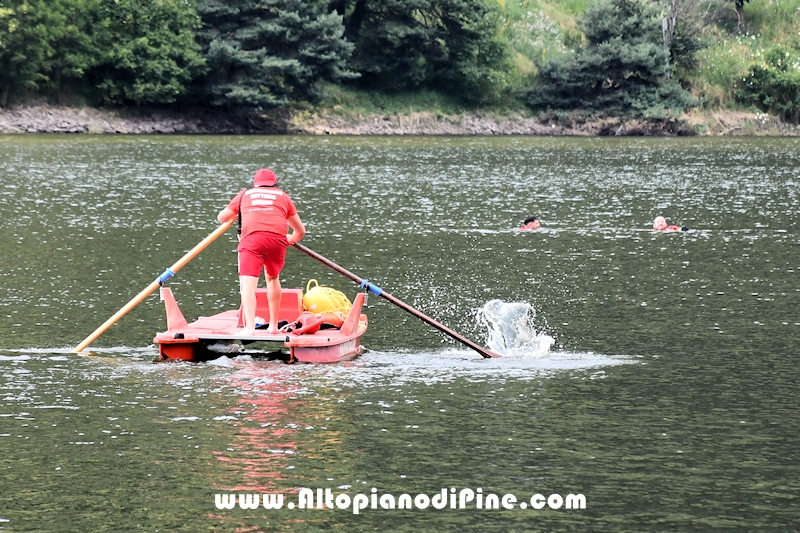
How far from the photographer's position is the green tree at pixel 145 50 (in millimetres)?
88188

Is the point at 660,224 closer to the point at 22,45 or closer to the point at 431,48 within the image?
the point at 22,45

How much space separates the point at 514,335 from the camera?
18.3 meters

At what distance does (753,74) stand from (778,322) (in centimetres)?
8012

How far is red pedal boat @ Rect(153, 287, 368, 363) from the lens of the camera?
54.3 feet

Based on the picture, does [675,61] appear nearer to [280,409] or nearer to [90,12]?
[90,12]

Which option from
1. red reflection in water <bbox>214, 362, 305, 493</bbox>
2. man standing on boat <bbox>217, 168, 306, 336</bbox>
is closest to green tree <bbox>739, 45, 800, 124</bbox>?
man standing on boat <bbox>217, 168, 306, 336</bbox>

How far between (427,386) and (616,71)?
8106 cm

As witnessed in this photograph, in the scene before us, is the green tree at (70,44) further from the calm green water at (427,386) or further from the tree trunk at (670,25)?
the calm green water at (427,386)

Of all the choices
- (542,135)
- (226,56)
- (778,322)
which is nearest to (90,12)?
(226,56)

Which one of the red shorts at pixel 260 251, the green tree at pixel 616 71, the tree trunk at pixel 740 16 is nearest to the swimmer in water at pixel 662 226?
the red shorts at pixel 260 251

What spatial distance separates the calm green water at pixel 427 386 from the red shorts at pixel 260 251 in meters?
1.19

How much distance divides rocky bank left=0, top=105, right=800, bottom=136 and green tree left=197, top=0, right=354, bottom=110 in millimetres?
1659

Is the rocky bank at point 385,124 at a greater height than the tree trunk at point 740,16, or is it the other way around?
the tree trunk at point 740,16

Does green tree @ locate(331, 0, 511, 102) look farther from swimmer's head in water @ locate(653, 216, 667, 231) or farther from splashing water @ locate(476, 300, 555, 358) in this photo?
splashing water @ locate(476, 300, 555, 358)
